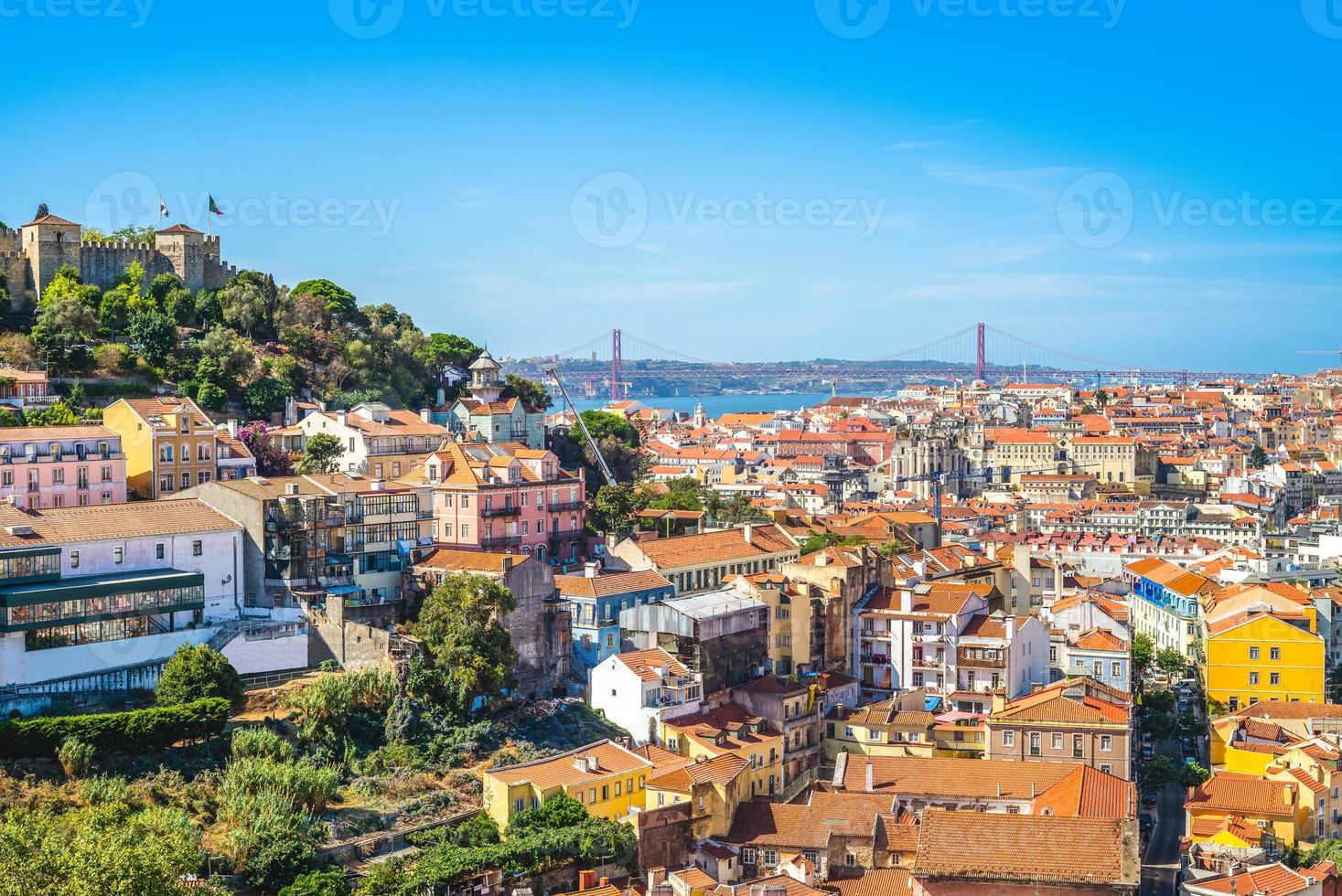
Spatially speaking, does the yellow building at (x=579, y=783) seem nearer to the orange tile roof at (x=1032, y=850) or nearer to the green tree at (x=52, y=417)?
the orange tile roof at (x=1032, y=850)

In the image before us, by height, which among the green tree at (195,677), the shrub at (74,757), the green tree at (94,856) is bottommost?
the green tree at (94,856)

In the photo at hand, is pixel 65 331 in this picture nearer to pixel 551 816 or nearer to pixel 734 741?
pixel 734 741

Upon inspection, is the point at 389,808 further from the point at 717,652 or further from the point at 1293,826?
the point at 1293,826

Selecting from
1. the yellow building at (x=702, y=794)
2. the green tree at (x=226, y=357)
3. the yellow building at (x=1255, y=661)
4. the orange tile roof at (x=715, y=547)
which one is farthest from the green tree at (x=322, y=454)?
the yellow building at (x=1255, y=661)

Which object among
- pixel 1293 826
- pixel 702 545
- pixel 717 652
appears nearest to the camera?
pixel 1293 826

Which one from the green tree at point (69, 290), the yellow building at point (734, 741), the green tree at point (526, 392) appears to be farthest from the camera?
the green tree at point (526, 392)

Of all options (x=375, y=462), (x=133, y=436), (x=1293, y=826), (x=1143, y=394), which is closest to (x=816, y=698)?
(x=1293, y=826)

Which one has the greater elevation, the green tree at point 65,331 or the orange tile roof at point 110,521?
the green tree at point 65,331

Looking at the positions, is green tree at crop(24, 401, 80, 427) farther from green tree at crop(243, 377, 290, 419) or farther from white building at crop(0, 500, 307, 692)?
white building at crop(0, 500, 307, 692)
